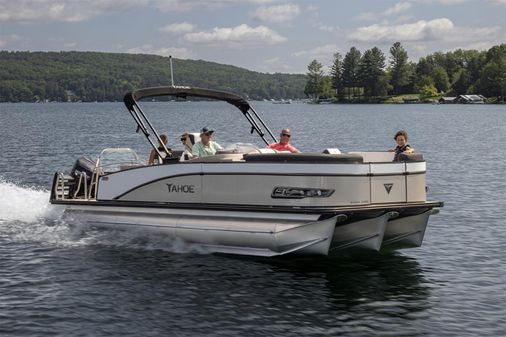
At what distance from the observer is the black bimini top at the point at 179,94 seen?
1351 cm

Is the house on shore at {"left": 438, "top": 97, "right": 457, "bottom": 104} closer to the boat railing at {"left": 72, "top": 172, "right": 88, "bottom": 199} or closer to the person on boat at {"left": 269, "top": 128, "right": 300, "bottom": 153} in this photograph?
the boat railing at {"left": 72, "top": 172, "right": 88, "bottom": 199}

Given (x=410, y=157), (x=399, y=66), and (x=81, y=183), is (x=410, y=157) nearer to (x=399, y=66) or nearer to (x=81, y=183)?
(x=81, y=183)

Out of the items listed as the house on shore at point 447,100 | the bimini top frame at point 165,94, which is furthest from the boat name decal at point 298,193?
the house on shore at point 447,100

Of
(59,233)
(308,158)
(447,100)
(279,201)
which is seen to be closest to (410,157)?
(308,158)

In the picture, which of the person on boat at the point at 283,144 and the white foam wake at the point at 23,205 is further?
the white foam wake at the point at 23,205

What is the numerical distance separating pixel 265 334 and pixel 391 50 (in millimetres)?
188693

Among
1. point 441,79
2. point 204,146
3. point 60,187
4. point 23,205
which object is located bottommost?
point 23,205

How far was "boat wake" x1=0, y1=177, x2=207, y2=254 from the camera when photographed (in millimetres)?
12805

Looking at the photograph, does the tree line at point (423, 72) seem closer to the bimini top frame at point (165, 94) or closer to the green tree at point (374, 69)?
the green tree at point (374, 69)

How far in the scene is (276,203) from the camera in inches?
448

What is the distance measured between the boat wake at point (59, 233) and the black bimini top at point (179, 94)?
7.77ft

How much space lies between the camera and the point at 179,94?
45.9 ft

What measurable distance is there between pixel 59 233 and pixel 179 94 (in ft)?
11.6

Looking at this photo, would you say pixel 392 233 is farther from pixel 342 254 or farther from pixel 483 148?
pixel 483 148
